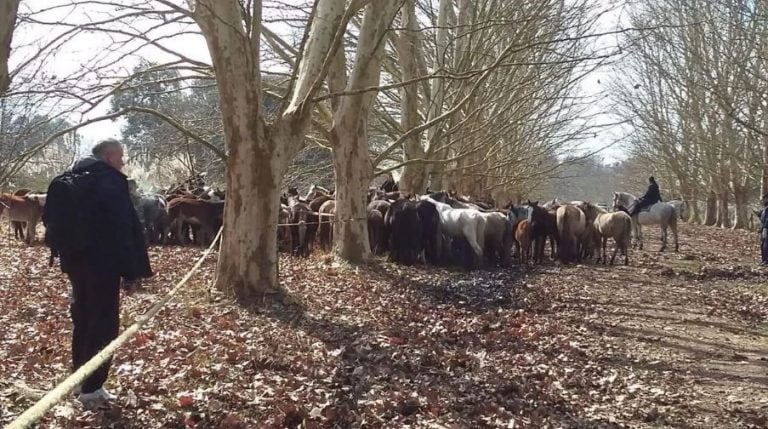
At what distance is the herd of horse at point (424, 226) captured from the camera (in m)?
16.5

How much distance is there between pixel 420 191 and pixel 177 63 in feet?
34.8

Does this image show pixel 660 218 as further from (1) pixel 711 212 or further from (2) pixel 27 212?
(1) pixel 711 212

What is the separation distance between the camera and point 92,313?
5242mm

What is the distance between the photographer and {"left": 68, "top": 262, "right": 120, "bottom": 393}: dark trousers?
17.0 feet

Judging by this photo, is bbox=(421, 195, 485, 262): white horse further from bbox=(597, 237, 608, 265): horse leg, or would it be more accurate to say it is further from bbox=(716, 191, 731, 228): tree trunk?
bbox=(716, 191, 731, 228): tree trunk

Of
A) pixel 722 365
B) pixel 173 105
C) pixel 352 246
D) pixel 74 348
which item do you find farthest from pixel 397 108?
pixel 74 348

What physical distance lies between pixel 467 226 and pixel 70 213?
12.3m

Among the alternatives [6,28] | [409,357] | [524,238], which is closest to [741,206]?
[524,238]

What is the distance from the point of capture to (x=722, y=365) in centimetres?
760

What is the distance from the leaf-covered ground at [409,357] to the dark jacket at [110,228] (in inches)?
42.7

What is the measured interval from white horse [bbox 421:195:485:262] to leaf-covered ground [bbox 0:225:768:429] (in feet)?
12.0

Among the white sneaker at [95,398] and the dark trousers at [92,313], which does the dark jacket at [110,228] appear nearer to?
→ the dark trousers at [92,313]

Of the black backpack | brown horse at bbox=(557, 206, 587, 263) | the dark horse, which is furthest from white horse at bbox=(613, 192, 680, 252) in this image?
the black backpack

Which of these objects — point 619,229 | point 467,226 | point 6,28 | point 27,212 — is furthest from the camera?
point 27,212
